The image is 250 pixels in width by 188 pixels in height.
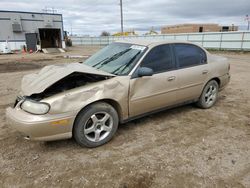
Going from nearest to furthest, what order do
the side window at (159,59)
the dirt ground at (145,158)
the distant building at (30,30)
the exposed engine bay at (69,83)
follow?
1. the dirt ground at (145,158)
2. the exposed engine bay at (69,83)
3. the side window at (159,59)
4. the distant building at (30,30)

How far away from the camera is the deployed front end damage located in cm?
240

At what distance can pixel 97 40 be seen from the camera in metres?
45.0

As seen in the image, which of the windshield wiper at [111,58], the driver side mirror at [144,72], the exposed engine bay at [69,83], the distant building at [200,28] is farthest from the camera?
the distant building at [200,28]

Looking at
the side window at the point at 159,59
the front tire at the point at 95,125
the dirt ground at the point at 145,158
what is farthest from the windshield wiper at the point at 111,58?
the dirt ground at the point at 145,158

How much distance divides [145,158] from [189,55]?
2301mm

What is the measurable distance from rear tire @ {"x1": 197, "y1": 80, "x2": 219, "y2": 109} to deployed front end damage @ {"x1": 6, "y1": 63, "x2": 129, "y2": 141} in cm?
206

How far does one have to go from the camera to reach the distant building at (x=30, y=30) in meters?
24.3

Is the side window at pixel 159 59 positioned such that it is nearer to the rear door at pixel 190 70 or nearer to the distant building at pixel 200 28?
the rear door at pixel 190 70

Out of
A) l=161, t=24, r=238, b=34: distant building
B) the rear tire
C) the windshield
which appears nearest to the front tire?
the windshield

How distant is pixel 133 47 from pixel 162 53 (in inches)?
21.2

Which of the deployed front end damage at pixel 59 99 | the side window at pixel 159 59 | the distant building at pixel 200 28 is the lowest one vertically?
the deployed front end damage at pixel 59 99

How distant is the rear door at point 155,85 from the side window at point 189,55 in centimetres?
22

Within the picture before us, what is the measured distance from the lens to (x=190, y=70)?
12.2 ft

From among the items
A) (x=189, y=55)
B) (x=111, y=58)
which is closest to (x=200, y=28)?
(x=189, y=55)
